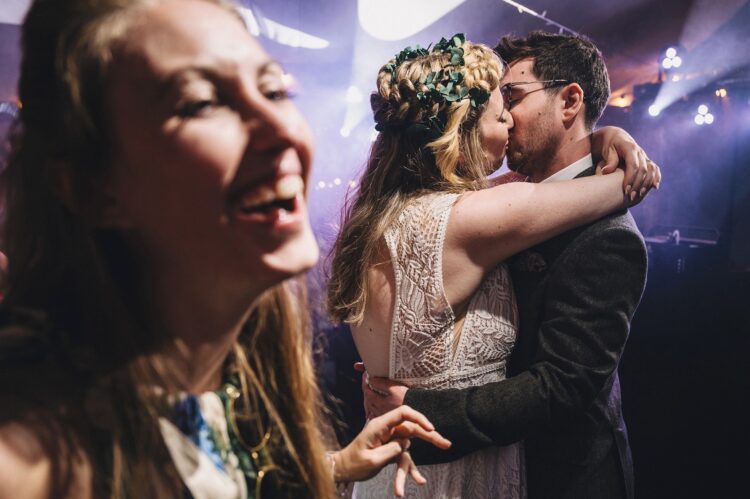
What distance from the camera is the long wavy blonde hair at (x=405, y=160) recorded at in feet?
5.09

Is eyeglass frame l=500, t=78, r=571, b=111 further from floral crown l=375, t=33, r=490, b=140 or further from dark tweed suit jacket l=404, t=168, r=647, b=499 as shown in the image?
dark tweed suit jacket l=404, t=168, r=647, b=499

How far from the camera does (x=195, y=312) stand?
78 cm

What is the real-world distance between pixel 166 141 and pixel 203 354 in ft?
1.10

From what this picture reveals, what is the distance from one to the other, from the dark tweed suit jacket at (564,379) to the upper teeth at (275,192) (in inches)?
35.2

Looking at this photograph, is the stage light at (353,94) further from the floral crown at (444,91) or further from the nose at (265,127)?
the nose at (265,127)

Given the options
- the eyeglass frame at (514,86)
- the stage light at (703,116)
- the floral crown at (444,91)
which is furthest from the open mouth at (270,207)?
the stage light at (703,116)

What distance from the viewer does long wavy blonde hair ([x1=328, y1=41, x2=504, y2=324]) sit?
1553mm

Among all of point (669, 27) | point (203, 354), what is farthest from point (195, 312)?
Result: point (669, 27)

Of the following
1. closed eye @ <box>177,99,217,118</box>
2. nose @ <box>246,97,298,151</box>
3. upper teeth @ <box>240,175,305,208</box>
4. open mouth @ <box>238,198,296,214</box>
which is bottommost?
open mouth @ <box>238,198,296,214</box>

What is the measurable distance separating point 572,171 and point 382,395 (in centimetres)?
98

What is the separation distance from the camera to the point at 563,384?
141cm

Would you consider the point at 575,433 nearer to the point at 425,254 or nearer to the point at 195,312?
the point at 425,254

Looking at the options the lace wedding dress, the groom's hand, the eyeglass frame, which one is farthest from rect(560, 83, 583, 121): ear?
the groom's hand

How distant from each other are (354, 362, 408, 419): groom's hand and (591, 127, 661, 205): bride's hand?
2.85ft
